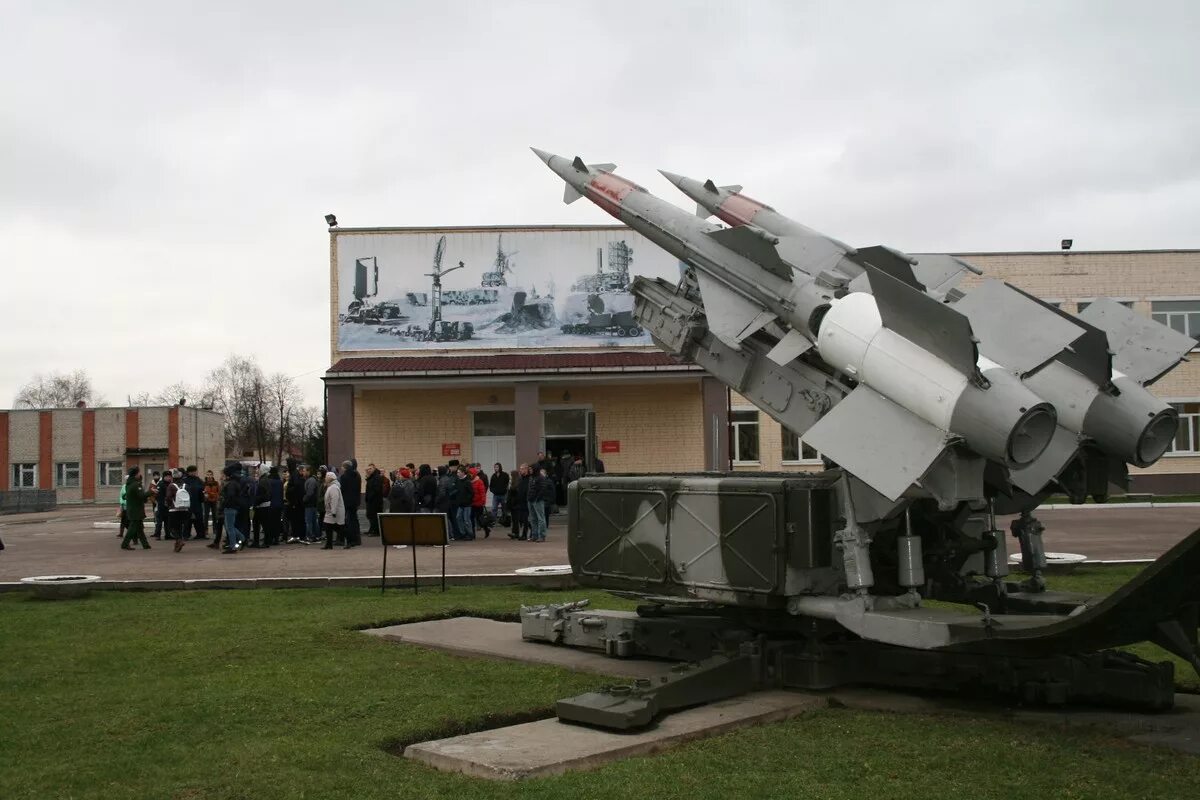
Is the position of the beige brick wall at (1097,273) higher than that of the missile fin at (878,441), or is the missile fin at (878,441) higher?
the beige brick wall at (1097,273)

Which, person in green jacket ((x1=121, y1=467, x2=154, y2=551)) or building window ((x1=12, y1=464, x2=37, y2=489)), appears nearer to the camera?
person in green jacket ((x1=121, y1=467, x2=154, y2=551))

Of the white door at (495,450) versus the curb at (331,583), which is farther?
the white door at (495,450)

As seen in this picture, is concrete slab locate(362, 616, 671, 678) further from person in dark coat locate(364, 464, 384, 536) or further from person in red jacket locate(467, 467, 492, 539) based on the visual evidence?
person in dark coat locate(364, 464, 384, 536)

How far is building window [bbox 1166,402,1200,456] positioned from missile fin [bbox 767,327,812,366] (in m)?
25.1

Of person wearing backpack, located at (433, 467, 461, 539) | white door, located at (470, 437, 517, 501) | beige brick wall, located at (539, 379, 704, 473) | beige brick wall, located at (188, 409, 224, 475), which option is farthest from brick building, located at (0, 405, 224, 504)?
person wearing backpack, located at (433, 467, 461, 539)

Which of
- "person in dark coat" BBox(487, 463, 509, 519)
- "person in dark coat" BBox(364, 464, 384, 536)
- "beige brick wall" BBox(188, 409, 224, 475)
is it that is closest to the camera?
"person in dark coat" BBox(364, 464, 384, 536)

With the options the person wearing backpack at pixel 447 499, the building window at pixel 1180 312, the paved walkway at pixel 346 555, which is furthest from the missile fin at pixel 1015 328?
the building window at pixel 1180 312

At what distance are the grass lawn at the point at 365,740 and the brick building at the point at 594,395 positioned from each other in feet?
49.9

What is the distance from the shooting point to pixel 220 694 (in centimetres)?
712

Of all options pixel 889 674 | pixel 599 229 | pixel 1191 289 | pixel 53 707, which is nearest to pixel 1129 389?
pixel 889 674

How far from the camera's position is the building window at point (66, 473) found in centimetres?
4672

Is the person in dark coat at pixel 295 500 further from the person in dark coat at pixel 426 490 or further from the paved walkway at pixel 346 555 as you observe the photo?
the person in dark coat at pixel 426 490

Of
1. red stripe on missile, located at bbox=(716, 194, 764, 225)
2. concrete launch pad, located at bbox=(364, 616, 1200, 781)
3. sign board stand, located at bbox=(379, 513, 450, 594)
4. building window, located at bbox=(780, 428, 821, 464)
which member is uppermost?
red stripe on missile, located at bbox=(716, 194, 764, 225)

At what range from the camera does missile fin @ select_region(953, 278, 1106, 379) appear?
6.66 m
